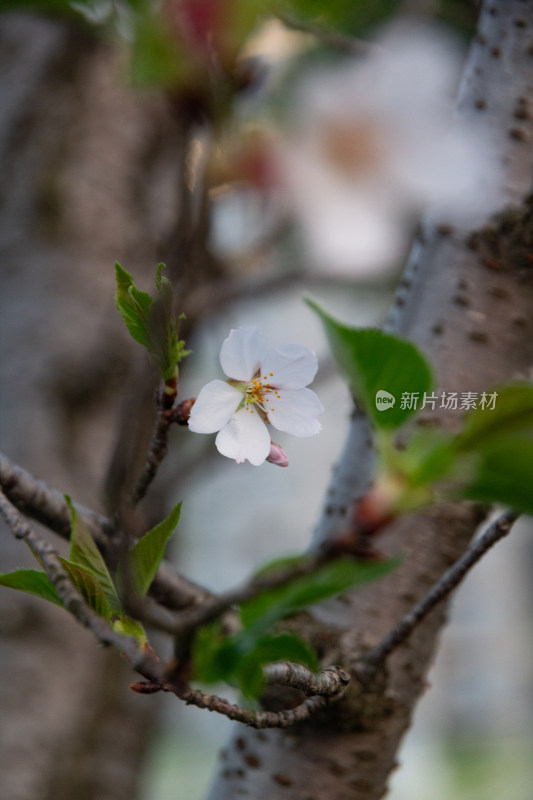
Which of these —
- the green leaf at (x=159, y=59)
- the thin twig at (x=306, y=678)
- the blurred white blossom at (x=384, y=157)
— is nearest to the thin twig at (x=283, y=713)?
the thin twig at (x=306, y=678)

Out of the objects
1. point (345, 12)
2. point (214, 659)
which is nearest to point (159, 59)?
point (345, 12)

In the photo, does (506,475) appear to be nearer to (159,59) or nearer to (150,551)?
(150,551)

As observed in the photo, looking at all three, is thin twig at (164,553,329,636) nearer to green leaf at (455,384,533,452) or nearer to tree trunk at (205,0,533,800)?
green leaf at (455,384,533,452)

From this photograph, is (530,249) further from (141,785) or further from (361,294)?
(361,294)

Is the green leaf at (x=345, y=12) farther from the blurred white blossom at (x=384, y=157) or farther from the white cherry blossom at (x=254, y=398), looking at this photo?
the white cherry blossom at (x=254, y=398)

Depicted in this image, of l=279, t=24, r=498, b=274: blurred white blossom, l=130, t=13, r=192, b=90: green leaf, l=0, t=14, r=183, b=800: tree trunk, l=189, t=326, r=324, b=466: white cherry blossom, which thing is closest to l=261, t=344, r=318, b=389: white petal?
l=189, t=326, r=324, b=466: white cherry blossom

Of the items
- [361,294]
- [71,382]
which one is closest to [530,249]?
[71,382]
